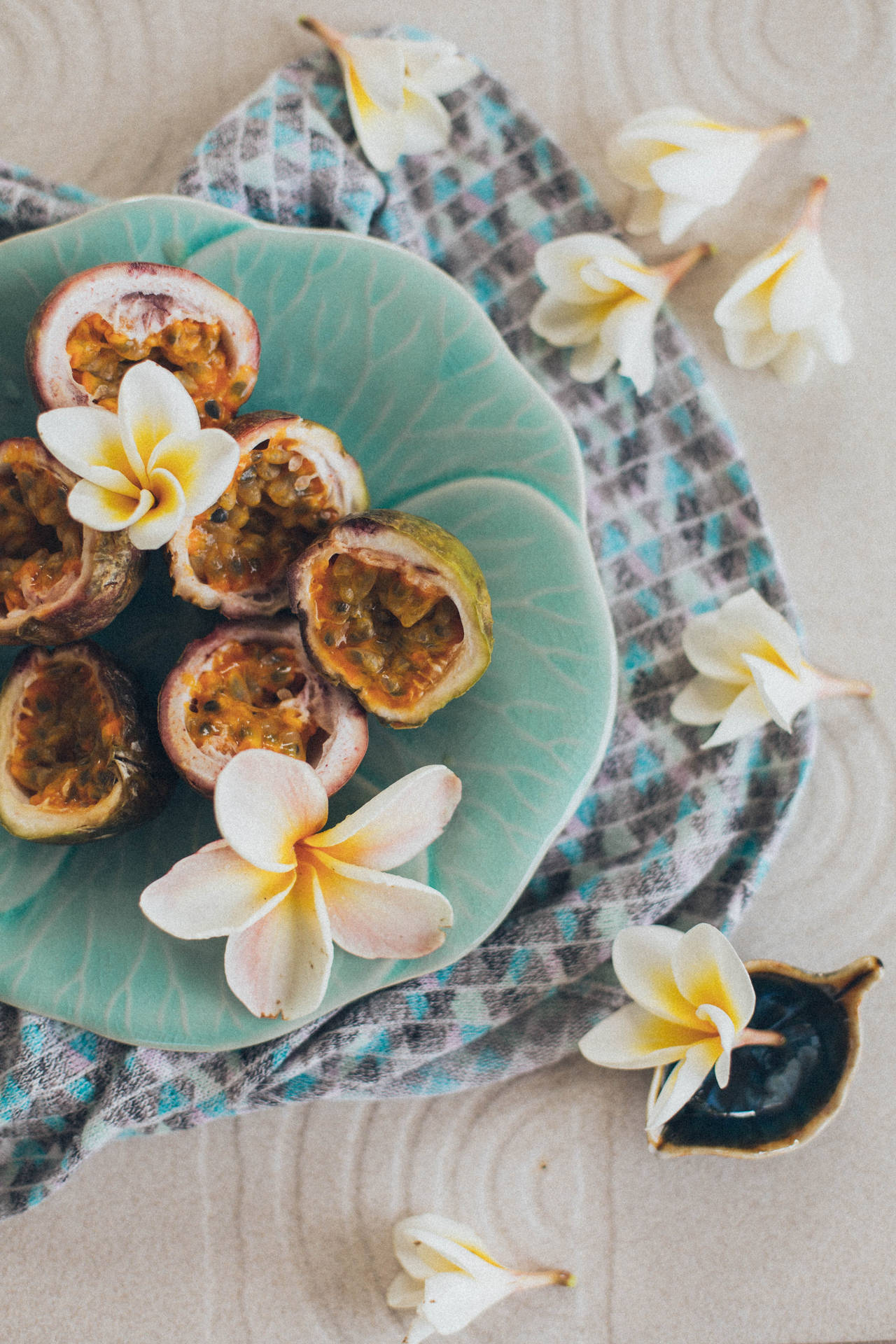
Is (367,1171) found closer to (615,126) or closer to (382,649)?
(382,649)

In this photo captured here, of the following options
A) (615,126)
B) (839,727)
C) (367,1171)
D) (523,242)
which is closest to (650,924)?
(839,727)

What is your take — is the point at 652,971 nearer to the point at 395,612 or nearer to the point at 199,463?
the point at 395,612

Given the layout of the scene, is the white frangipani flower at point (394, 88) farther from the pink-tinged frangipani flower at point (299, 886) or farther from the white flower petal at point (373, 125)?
the pink-tinged frangipani flower at point (299, 886)

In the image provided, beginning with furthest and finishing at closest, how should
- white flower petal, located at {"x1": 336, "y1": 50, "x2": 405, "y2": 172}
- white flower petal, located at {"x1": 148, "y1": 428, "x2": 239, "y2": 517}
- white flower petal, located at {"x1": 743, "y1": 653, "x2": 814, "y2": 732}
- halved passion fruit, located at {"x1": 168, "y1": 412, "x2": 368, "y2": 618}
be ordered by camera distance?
white flower petal, located at {"x1": 336, "y1": 50, "x2": 405, "y2": 172} < white flower petal, located at {"x1": 743, "y1": 653, "x2": 814, "y2": 732} < halved passion fruit, located at {"x1": 168, "y1": 412, "x2": 368, "y2": 618} < white flower petal, located at {"x1": 148, "y1": 428, "x2": 239, "y2": 517}

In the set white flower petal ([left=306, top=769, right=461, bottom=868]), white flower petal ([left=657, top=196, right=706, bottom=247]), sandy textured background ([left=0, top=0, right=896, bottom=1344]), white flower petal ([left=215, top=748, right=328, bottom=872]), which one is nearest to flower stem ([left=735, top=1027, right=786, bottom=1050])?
sandy textured background ([left=0, top=0, right=896, bottom=1344])

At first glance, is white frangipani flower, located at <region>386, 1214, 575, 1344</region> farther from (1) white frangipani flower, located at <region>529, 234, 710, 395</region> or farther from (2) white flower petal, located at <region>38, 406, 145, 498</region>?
(1) white frangipani flower, located at <region>529, 234, 710, 395</region>

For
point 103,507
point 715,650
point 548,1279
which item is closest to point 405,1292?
point 548,1279
